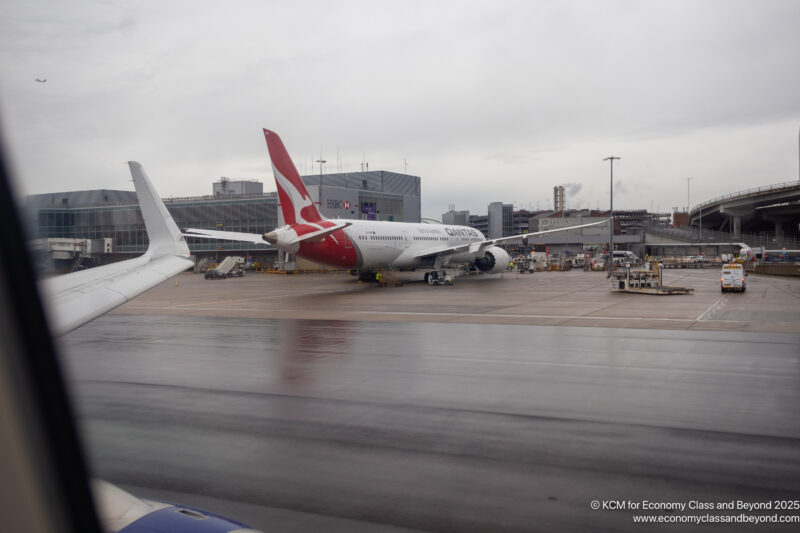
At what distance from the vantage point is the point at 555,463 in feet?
23.1

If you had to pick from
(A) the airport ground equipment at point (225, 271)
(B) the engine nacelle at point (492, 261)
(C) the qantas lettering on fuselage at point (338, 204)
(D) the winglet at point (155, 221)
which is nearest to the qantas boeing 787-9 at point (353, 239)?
(B) the engine nacelle at point (492, 261)

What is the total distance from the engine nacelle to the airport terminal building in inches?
757

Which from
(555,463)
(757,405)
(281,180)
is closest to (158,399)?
(555,463)

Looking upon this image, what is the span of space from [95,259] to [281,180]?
2551 cm

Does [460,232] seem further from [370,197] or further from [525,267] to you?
[370,197]

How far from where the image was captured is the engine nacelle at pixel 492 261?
45625 mm

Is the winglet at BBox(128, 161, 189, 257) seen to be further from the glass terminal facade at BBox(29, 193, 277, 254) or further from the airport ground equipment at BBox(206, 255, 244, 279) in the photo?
the airport ground equipment at BBox(206, 255, 244, 279)

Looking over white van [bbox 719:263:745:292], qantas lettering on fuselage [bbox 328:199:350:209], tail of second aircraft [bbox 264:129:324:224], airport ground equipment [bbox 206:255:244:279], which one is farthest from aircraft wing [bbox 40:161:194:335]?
qantas lettering on fuselage [bbox 328:199:350:209]

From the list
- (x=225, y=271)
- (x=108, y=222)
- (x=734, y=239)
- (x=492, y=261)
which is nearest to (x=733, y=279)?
(x=492, y=261)

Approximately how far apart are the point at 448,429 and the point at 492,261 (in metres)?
37.8

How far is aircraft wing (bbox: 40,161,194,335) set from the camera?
18.1 feet

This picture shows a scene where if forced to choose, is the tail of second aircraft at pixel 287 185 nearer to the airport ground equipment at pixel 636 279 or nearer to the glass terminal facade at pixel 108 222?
the glass terminal facade at pixel 108 222

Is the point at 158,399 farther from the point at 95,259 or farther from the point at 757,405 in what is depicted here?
the point at 757,405

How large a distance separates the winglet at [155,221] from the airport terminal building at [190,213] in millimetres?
232
